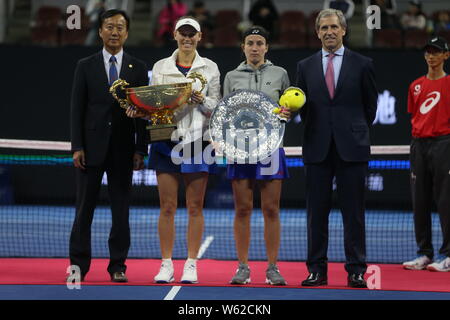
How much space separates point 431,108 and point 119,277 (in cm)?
382

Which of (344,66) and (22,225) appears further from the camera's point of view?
(22,225)

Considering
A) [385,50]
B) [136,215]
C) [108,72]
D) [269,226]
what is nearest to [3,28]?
[136,215]

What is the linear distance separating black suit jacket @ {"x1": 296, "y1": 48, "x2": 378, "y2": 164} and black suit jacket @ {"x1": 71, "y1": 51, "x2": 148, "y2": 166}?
157 cm

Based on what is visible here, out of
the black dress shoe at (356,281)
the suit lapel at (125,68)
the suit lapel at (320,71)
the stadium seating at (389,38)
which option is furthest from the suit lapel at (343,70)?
the stadium seating at (389,38)

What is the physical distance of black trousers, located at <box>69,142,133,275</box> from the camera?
7.59m

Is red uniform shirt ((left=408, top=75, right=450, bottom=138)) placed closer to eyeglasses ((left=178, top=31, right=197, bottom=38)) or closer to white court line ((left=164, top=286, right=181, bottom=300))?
eyeglasses ((left=178, top=31, right=197, bottom=38))

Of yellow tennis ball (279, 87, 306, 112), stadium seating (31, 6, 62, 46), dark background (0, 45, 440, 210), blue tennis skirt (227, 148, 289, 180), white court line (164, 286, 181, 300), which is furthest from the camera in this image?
stadium seating (31, 6, 62, 46)

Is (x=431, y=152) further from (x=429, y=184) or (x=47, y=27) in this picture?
(x=47, y=27)

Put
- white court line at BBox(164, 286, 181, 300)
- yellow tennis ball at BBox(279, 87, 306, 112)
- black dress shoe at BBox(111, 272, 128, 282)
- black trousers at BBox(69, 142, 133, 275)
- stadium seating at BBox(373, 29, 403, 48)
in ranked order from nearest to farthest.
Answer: white court line at BBox(164, 286, 181, 300) → yellow tennis ball at BBox(279, 87, 306, 112) → black dress shoe at BBox(111, 272, 128, 282) → black trousers at BBox(69, 142, 133, 275) → stadium seating at BBox(373, 29, 403, 48)

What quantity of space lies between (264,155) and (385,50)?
9456 millimetres

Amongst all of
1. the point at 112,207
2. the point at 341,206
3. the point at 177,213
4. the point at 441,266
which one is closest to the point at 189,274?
the point at 112,207

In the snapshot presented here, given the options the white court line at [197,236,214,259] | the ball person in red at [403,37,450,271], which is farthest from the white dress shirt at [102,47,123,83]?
the ball person in red at [403,37,450,271]

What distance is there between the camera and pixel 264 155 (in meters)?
7.10

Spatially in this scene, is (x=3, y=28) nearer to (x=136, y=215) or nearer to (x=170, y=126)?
(x=136, y=215)
